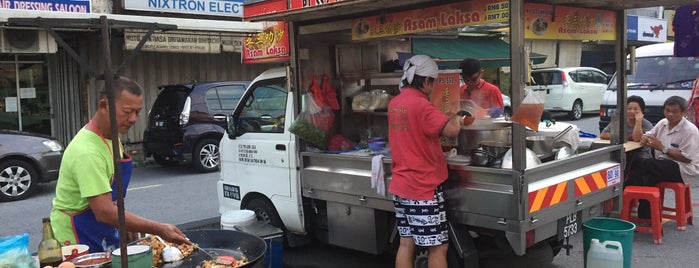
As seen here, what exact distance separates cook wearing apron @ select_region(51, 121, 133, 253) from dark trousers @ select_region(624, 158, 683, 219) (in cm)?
500

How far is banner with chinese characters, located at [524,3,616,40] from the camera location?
382 cm

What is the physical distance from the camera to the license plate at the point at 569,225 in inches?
158

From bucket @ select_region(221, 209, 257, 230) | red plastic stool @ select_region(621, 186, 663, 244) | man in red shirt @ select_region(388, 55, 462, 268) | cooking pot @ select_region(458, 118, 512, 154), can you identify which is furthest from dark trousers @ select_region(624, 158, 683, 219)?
bucket @ select_region(221, 209, 257, 230)

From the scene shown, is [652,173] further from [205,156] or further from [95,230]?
[205,156]

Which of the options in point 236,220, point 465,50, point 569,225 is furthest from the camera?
point 465,50

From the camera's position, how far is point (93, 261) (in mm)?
2586

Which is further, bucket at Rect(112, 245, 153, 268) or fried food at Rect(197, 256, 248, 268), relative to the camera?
fried food at Rect(197, 256, 248, 268)

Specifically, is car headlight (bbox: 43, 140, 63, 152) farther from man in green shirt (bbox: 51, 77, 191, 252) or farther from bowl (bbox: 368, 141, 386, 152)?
man in green shirt (bbox: 51, 77, 191, 252)

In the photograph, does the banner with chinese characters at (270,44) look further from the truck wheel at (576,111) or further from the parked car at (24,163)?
the truck wheel at (576,111)

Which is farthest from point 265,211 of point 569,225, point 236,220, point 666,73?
point 666,73

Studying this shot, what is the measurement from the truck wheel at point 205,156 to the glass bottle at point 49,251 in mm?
8225

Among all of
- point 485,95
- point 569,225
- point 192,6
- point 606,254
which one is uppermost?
point 192,6

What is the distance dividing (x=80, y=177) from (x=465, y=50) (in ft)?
14.9

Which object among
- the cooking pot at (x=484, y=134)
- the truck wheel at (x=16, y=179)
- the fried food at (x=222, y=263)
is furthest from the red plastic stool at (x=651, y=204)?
the truck wheel at (x=16, y=179)
